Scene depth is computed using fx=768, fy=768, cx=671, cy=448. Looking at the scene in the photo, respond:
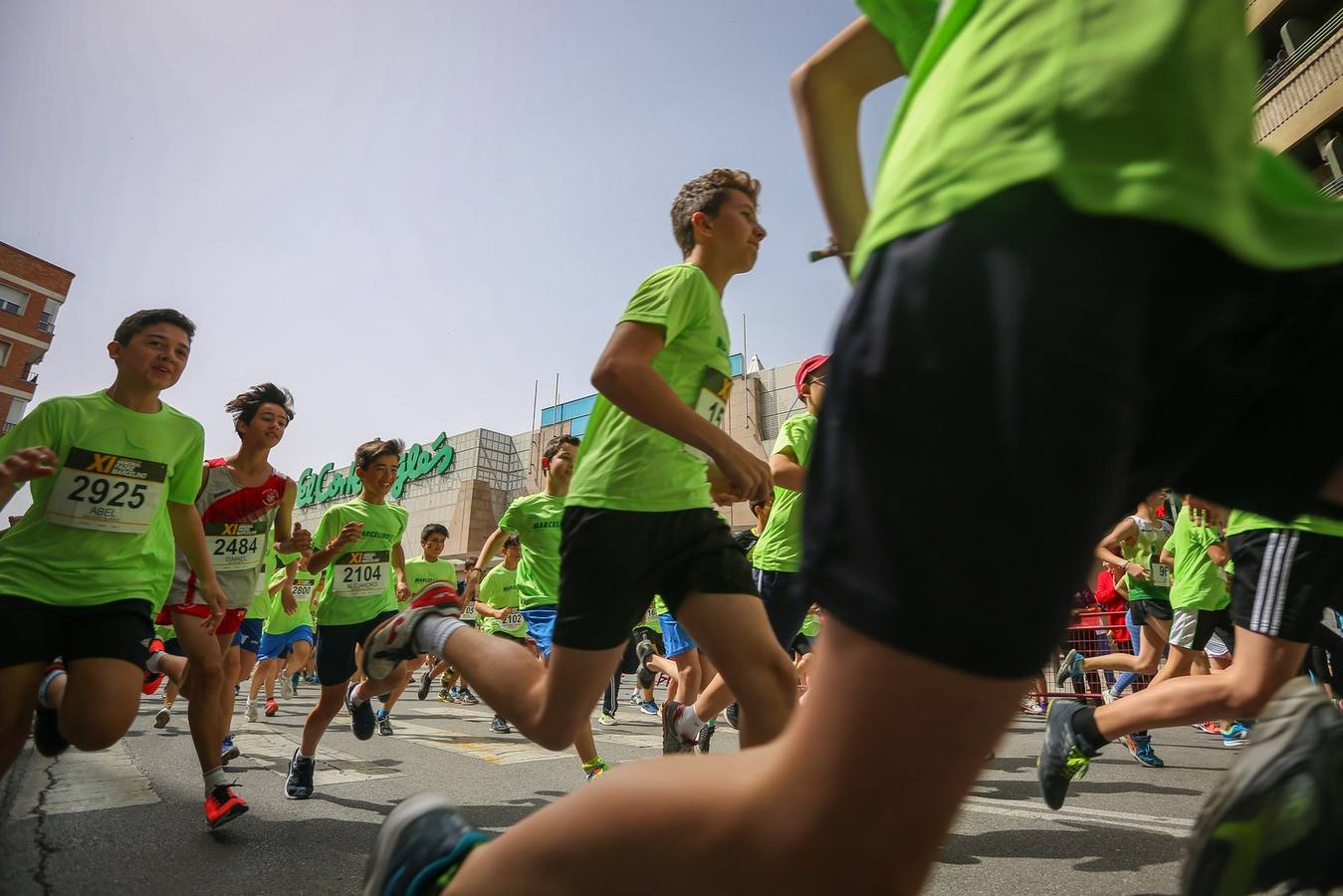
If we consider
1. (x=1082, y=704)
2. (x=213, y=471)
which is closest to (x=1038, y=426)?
(x=1082, y=704)

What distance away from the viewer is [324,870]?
106 inches

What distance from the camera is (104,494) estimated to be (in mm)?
3207

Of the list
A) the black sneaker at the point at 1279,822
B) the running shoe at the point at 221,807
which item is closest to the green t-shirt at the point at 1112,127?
the black sneaker at the point at 1279,822

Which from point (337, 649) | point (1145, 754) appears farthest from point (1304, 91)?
point (337, 649)

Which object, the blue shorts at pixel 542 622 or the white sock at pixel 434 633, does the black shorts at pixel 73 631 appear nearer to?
the white sock at pixel 434 633

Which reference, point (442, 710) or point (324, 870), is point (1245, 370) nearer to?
point (324, 870)

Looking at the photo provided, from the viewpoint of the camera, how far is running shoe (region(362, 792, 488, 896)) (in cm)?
101

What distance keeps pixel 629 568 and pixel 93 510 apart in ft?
7.88

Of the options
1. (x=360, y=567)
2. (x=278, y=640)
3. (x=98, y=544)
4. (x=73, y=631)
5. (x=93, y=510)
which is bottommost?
(x=278, y=640)

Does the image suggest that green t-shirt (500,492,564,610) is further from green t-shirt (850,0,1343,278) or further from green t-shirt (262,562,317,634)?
green t-shirt (850,0,1343,278)

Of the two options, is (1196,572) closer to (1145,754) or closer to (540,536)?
(1145,754)

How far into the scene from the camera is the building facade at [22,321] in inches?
1515

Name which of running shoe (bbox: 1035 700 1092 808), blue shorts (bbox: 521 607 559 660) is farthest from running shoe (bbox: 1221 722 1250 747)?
blue shorts (bbox: 521 607 559 660)

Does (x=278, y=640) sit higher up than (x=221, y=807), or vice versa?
(x=221, y=807)
